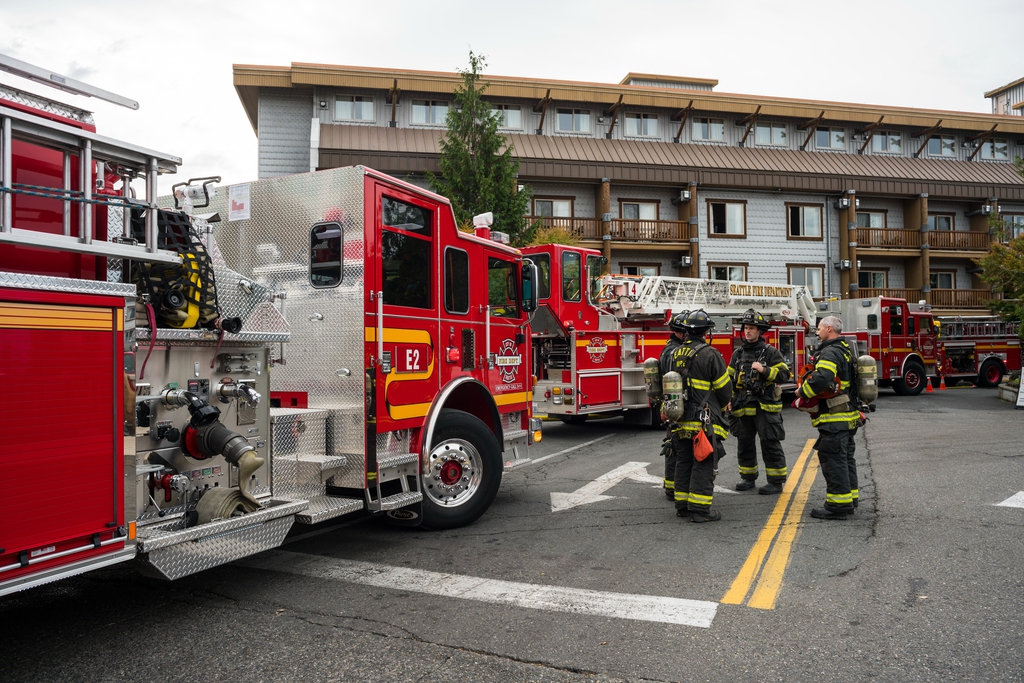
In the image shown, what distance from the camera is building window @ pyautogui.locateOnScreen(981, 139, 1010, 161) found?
103 feet

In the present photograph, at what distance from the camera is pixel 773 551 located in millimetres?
5469

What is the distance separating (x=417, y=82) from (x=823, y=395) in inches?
849

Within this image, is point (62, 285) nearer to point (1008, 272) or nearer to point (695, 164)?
point (1008, 272)

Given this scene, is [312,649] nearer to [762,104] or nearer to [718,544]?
[718,544]

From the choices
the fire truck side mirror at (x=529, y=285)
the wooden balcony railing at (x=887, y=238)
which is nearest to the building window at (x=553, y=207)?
the wooden balcony railing at (x=887, y=238)

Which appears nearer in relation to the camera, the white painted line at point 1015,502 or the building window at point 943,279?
the white painted line at point 1015,502

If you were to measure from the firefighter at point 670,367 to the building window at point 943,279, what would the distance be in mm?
29784

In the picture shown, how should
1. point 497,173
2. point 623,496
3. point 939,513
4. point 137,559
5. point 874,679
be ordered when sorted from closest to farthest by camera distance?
point 874,679
point 137,559
point 939,513
point 623,496
point 497,173

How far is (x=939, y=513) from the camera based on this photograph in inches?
257

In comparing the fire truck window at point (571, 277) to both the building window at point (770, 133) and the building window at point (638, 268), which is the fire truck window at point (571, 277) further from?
the building window at point (770, 133)

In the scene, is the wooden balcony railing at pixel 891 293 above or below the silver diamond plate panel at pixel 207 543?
above

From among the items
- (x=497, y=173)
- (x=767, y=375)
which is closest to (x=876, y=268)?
(x=497, y=173)

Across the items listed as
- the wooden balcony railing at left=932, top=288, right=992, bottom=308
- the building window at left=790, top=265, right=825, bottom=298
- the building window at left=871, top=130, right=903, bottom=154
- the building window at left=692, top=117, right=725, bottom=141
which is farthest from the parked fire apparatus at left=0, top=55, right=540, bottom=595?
the wooden balcony railing at left=932, top=288, right=992, bottom=308

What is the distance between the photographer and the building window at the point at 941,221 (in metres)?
31.2
